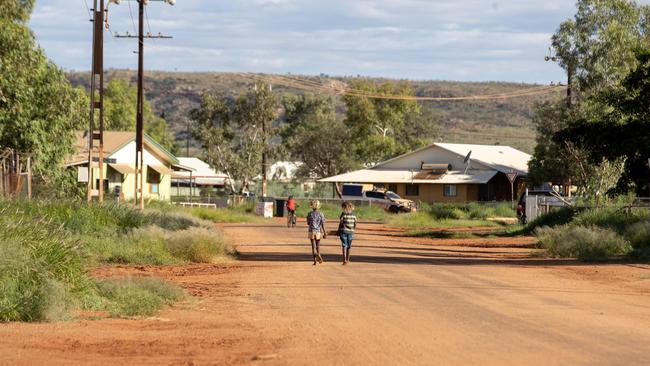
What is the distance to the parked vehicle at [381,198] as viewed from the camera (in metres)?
70.1

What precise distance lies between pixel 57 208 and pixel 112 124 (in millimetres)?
69448

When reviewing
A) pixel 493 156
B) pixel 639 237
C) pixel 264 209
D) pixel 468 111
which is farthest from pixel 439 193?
pixel 468 111

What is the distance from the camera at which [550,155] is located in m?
67.4

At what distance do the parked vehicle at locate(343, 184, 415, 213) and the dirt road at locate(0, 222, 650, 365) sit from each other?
44.1 meters

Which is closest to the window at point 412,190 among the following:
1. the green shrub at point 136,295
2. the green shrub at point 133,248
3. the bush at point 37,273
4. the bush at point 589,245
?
the bush at point 589,245

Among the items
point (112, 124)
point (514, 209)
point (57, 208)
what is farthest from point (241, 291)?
point (112, 124)

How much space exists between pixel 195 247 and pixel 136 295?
11.4m

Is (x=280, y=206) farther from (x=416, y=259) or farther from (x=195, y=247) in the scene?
(x=195, y=247)

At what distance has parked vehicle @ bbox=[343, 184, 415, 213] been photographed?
70125 mm

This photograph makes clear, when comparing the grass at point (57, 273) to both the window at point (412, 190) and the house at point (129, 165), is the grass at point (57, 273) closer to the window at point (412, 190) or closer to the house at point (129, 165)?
the house at point (129, 165)

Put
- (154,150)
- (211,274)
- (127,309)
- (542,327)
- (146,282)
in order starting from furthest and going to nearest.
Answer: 1. (154,150)
2. (211,274)
3. (146,282)
4. (127,309)
5. (542,327)

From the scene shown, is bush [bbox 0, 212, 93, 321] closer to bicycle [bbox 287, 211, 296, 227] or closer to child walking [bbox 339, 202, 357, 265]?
child walking [bbox 339, 202, 357, 265]

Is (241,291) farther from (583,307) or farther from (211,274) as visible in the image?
(583,307)

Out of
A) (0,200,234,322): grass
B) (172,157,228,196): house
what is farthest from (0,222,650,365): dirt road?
(172,157,228,196): house
